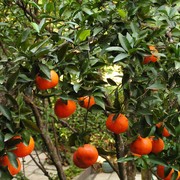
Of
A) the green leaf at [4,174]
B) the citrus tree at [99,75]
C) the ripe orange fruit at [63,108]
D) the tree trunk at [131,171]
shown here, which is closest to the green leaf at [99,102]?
the citrus tree at [99,75]

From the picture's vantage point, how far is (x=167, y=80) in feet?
3.80

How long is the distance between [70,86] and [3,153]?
284 mm

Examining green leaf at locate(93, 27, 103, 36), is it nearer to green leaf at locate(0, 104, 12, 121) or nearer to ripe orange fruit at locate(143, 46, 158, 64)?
ripe orange fruit at locate(143, 46, 158, 64)

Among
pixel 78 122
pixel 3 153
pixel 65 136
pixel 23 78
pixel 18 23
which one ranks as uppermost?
pixel 23 78

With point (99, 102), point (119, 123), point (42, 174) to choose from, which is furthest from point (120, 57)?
point (42, 174)

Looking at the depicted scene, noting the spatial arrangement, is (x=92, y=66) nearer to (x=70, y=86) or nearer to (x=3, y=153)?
(x=70, y=86)

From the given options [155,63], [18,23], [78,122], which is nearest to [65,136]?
[78,122]

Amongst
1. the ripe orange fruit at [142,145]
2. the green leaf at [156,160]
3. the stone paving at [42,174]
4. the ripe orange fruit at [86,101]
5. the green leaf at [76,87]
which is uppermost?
the green leaf at [76,87]

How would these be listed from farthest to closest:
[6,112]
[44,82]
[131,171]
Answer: [131,171] < [44,82] < [6,112]

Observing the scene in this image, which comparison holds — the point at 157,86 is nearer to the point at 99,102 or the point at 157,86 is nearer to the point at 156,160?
the point at 99,102

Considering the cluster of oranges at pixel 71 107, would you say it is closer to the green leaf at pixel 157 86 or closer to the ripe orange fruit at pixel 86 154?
the ripe orange fruit at pixel 86 154

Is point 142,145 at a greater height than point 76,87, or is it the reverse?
point 76,87

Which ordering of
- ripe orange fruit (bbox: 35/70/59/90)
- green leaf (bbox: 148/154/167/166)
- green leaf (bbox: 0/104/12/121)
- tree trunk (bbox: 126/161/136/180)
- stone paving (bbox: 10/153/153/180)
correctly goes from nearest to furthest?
green leaf (bbox: 0/104/12/121), ripe orange fruit (bbox: 35/70/59/90), green leaf (bbox: 148/154/167/166), tree trunk (bbox: 126/161/136/180), stone paving (bbox: 10/153/153/180)

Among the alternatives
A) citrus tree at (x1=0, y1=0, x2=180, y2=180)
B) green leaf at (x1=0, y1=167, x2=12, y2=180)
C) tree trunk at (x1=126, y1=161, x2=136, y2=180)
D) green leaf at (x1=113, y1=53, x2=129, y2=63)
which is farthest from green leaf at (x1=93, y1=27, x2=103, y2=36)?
tree trunk at (x1=126, y1=161, x2=136, y2=180)
